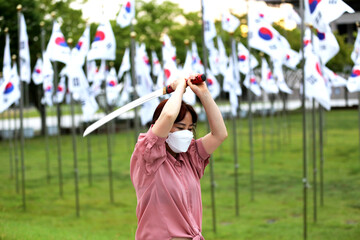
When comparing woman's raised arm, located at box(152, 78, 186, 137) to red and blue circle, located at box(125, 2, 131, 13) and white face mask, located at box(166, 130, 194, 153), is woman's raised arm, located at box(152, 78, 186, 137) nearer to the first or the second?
white face mask, located at box(166, 130, 194, 153)

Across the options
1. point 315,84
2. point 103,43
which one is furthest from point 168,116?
point 103,43

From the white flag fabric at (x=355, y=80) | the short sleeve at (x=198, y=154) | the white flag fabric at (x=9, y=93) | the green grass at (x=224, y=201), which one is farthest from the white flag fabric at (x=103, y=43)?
the short sleeve at (x=198, y=154)

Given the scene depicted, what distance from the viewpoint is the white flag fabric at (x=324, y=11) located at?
614cm

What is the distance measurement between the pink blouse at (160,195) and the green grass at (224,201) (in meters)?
3.36

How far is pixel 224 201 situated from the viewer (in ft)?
36.0

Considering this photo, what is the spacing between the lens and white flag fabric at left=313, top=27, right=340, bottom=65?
808cm

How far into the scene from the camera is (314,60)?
8.12m

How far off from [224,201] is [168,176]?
805 centimetres

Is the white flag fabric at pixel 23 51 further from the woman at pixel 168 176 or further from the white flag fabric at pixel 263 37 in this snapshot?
the woman at pixel 168 176

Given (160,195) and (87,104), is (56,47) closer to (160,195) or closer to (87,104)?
(87,104)

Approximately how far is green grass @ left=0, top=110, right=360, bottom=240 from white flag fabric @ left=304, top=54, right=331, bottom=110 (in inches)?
79.8

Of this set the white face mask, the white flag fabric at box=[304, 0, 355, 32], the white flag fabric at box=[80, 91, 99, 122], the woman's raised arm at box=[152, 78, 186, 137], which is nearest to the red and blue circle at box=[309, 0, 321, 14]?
the white flag fabric at box=[304, 0, 355, 32]

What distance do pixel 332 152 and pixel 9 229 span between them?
43.2ft

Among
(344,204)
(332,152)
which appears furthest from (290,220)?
(332,152)
